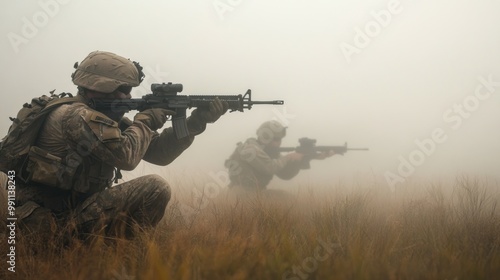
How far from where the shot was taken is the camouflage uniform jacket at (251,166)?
7848mm

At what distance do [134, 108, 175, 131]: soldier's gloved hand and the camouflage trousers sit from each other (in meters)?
0.49

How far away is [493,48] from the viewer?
1967cm

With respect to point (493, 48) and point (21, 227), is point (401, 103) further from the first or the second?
point (21, 227)

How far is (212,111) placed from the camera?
4.45 metres

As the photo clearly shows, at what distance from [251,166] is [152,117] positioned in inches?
159

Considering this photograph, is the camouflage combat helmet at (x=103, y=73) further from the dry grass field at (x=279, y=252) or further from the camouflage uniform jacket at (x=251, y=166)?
the camouflage uniform jacket at (x=251, y=166)

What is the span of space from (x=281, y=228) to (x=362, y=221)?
3.26ft

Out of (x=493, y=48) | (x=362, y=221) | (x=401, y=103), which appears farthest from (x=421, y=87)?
(x=362, y=221)

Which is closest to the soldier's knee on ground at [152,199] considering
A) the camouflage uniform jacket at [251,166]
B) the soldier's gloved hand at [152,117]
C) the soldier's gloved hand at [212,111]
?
the soldier's gloved hand at [152,117]

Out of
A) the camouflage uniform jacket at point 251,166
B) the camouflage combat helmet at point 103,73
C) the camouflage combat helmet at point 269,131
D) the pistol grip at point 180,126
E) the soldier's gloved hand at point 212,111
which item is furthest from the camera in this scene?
the camouflage combat helmet at point 269,131

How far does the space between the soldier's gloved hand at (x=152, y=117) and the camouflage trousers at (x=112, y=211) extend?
19.5 inches

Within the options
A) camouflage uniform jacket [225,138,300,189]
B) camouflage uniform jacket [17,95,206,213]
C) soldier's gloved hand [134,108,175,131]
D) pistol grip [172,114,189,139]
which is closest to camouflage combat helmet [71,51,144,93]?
camouflage uniform jacket [17,95,206,213]

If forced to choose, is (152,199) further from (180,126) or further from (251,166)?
(251,166)

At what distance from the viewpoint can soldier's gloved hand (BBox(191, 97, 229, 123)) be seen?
4430mm
